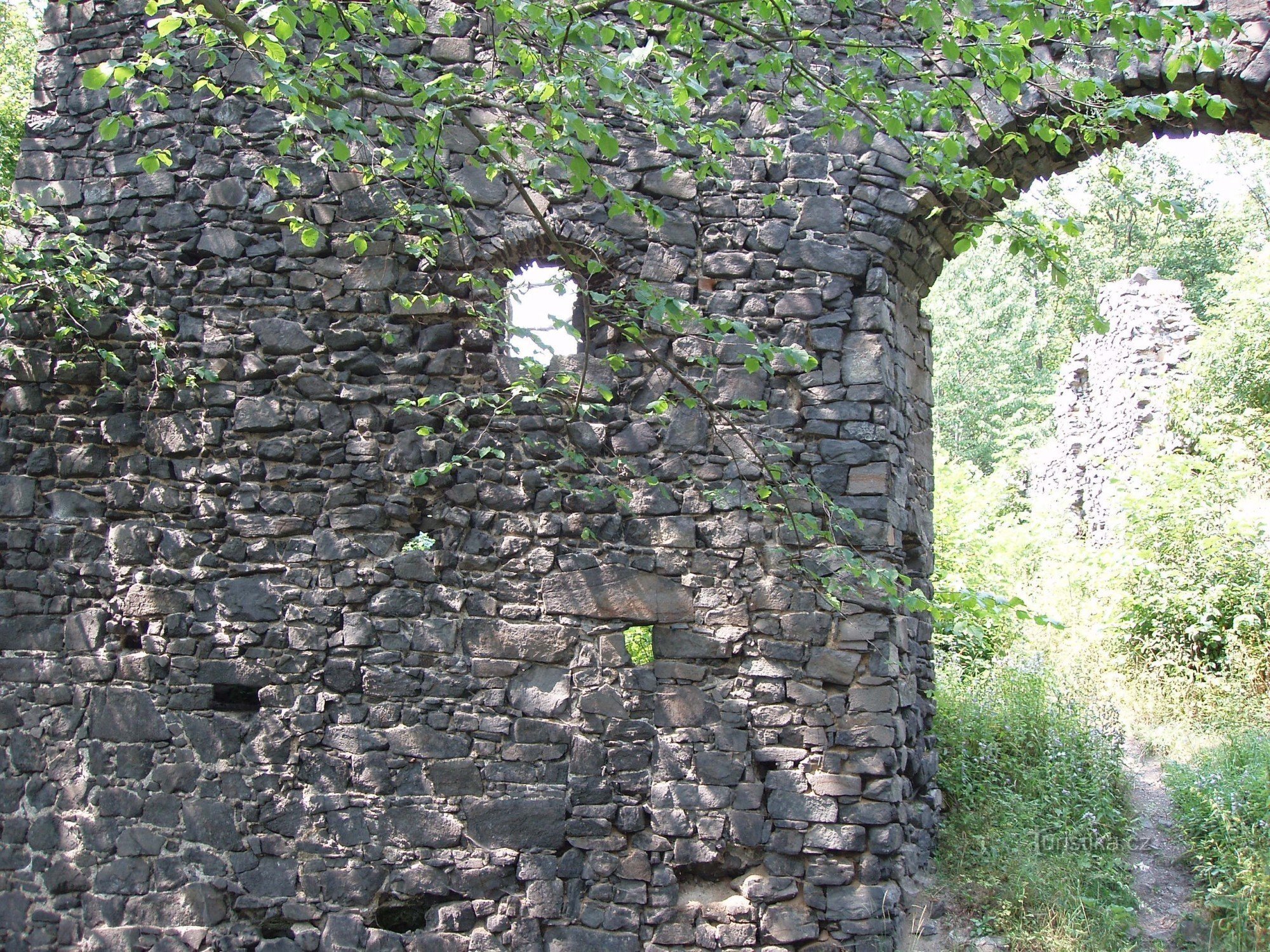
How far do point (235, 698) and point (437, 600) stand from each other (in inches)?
48.3

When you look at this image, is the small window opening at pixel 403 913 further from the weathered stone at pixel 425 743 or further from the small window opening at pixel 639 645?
the small window opening at pixel 639 645

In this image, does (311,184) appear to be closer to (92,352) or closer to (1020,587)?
(92,352)

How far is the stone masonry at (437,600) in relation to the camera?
4504 mm

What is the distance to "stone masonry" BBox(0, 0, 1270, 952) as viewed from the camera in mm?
4504

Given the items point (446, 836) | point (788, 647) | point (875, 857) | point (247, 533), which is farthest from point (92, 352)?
point (875, 857)

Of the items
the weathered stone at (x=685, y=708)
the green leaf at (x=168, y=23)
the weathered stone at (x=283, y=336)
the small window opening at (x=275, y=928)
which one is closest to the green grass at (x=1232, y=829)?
the weathered stone at (x=685, y=708)

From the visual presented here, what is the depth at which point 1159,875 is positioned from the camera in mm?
5066

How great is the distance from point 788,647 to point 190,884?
10.6 feet

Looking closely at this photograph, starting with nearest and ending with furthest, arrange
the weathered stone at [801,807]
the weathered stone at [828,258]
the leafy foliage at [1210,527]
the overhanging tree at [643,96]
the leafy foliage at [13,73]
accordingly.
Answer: the overhanging tree at [643,96] → the weathered stone at [801,807] → the weathered stone at [828,258] → the leafy foliage at [1210,527] → the leafy foliage at [13,73]

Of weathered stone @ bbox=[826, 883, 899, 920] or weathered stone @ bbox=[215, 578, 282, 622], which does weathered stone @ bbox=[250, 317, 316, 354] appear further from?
weathered stone @ bbox=[826, 883, 899, 920]

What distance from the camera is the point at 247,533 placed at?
4.94 m

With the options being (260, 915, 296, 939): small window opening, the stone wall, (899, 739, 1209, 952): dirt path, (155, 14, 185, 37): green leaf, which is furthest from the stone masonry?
the stone wall

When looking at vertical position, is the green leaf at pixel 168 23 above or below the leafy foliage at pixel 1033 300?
below

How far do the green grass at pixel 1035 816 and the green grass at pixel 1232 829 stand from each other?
346mm
